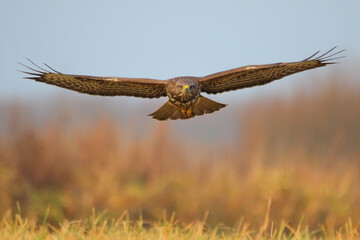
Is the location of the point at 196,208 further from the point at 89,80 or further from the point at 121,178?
the point at 89,80

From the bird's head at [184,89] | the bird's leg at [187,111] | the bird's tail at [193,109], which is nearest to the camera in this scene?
the bird's head at [184,89]

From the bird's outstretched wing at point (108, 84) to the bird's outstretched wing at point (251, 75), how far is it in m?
0.59

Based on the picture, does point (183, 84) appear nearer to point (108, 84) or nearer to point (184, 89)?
point (184, 89)

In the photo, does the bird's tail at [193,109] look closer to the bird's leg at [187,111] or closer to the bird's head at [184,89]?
the bird's leg at [187,111]

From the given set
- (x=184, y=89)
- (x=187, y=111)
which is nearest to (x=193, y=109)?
(x=187, y=111)

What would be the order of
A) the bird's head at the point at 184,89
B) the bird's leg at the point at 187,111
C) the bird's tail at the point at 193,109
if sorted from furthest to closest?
the bird's tail at the point at 193,109
the bird's leg at the point at 187,111
the bird's head at the point at 184,89

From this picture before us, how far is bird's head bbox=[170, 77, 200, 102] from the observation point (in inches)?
247

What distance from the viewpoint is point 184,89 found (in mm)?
6266

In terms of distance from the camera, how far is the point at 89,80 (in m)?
6.93

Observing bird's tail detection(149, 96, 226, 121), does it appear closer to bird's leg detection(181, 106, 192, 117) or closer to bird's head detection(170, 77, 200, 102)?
bird's leg detection(181, 106, 192, 117)

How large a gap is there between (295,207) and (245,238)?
597 centimetres

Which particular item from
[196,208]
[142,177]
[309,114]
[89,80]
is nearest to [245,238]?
[89,80]

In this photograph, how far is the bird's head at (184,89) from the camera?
627cm

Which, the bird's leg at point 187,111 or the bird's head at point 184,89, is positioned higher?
Result: the bird's head at point 184,89
